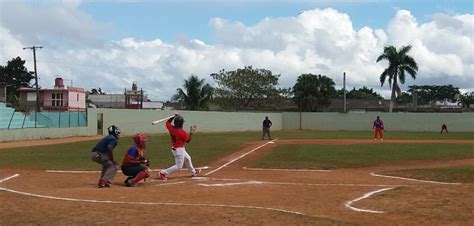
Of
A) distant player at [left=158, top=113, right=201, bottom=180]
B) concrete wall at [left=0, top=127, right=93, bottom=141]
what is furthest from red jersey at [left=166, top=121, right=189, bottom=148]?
concrete wall at [left=0, top=127, right=93, bottom=141]

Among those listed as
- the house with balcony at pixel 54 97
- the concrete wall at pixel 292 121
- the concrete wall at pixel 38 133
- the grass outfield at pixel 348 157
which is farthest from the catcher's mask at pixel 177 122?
the house with balcony at pixel 54 97

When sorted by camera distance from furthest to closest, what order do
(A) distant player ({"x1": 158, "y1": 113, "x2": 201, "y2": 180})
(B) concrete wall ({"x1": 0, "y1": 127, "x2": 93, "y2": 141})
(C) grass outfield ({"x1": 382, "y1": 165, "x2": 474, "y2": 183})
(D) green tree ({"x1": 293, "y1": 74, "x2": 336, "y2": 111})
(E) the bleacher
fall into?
(D) green tree ({"x1": 293, "y1": 74, "x2": 336, "y2": 111}), (E) the bleacher, (B) concrete wall ({"x1": 0, "y1": 127, "x2": 93, "y2": 141}), (C) grass outfield ({"x1": 382, "y1": 165, "x2": 474, "y2": 183}), (A) distant player ({"x1": 158, "y1": 113, "x2": 201, "y2": 180})

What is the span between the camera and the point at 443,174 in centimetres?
1580

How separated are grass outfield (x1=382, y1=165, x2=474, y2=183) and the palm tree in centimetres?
5517

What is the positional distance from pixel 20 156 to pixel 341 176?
13.0 meters

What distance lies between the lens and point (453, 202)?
959 centimetres

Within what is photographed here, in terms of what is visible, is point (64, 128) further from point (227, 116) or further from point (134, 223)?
point (134, 223)

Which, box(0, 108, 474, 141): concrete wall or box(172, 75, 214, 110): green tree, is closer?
box(0, 108, 474, 141): concrete wall

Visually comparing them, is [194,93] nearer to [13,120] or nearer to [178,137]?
[13,120]

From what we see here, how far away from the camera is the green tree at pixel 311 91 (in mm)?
78438

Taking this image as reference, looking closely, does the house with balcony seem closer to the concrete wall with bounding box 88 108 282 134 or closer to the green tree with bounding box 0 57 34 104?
the concrete wall with bounding box 88 108 282 134

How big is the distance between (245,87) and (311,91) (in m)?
9.45

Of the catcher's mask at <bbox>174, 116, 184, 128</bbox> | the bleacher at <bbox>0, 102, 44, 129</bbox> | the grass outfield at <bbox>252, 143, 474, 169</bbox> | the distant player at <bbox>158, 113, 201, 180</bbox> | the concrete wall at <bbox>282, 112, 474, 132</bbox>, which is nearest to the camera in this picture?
the distant player at <bbox>158, 113, 201, 180</bbox>

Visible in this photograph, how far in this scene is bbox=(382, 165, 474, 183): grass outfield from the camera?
1496cm
